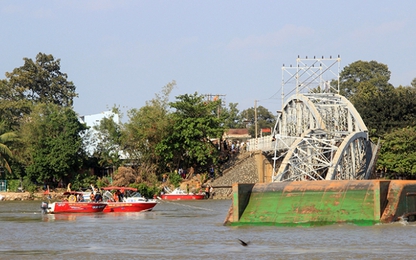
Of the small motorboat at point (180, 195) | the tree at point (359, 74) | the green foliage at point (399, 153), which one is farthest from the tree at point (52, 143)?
the tree at point (359, 74)

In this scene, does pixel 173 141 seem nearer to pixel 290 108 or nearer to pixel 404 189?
pixel 290 108

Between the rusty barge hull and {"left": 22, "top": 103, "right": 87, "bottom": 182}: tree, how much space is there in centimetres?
4558

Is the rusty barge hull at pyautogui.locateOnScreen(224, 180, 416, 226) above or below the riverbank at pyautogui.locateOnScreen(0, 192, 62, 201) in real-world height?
below

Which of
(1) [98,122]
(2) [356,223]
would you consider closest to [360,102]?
(1) [98,122]

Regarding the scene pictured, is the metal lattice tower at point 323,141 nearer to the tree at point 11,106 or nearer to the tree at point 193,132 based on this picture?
the tree at point 193,132

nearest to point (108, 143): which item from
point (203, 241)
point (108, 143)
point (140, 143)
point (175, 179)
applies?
point (108, 143)

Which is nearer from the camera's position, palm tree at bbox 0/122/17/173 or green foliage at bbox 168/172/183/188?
palm tree at bbox 0/122/17/173

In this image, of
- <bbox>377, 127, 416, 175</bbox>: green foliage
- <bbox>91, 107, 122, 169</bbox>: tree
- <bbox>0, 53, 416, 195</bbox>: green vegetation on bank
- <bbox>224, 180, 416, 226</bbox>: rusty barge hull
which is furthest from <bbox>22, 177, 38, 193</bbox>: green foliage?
<bbox>224, 180, 416, 226</bbox>: rusty barge hull

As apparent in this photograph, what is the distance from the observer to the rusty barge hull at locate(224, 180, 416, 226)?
30609 mm

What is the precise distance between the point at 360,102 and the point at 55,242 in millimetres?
60886

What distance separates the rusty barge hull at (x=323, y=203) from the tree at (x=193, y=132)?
4167 cm

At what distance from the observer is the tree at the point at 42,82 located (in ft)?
337

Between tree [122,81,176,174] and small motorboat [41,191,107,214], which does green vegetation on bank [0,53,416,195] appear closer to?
tree [122,81,176,174]

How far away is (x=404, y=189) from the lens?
30594mm
